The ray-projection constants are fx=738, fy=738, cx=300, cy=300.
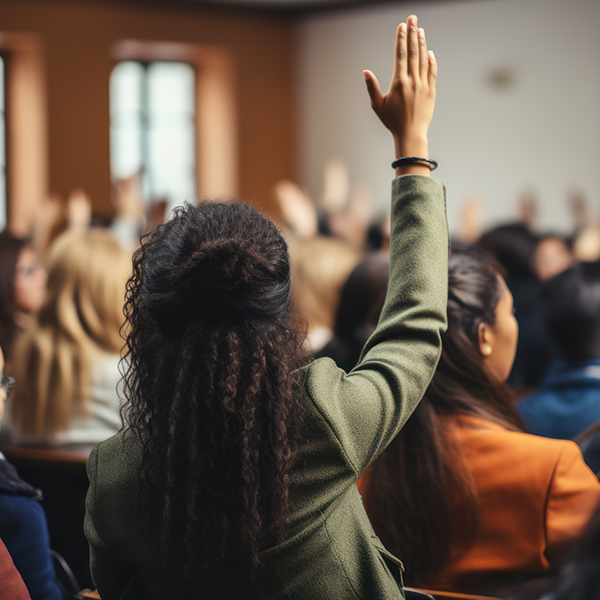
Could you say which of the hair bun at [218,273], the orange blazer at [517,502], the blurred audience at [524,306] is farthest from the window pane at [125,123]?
the hair bun at [218,273]

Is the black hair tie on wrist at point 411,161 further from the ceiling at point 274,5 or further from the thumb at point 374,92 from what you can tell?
the ceiling at point 274,5

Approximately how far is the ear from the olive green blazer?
1.66ft

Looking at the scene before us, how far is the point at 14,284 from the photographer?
3.16 m

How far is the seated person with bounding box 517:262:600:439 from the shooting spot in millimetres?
2033

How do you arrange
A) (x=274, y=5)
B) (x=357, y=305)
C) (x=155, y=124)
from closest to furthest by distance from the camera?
1. (x=357, y=305)
2. (x=155, y=124)
3. (x=274, y=5)

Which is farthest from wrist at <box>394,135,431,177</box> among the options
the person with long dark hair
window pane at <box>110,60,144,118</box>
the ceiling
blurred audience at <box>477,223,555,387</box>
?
the ceiling

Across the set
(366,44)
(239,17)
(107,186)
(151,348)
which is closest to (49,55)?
(107,186)

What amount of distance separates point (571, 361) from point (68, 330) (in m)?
1.69

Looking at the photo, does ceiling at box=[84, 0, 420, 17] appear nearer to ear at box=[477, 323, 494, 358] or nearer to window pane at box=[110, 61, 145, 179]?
window pane at box=[110, 61, 145, 179]

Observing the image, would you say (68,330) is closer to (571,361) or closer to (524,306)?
(571,361)

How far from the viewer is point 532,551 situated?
4.63 ft

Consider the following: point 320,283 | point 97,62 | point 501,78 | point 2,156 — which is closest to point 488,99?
point 501,78

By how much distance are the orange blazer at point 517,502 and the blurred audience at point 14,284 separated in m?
2.23

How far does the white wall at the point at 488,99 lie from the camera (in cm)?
797
